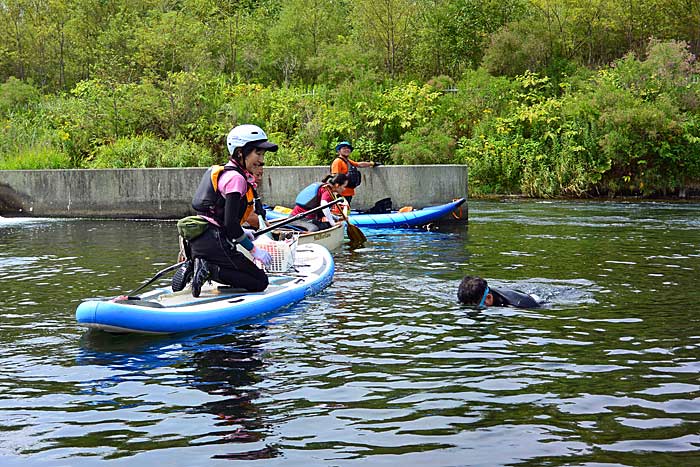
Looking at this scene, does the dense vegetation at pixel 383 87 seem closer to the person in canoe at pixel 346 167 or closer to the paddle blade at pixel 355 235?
the person in canoe at pixel 346 167

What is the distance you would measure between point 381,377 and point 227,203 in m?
2.48

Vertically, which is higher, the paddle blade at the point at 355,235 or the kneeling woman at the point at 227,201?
the kneeling woman at the point at 227,201

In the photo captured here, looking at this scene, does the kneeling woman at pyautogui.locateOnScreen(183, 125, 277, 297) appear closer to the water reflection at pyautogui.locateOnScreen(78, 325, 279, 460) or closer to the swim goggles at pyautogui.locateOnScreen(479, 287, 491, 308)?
the water reflection at pyautogui.locateOnScreen(78, 325, 279, 460)

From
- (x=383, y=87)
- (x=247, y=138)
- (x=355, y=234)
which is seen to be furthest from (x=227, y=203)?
(x=383, y=87)

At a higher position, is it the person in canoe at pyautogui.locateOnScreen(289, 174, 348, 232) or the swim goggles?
the person in canoe at pyautogui.locateOnScreen(289, 174, 348, 232)

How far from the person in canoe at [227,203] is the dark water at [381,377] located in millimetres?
672

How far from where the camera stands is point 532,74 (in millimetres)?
27812

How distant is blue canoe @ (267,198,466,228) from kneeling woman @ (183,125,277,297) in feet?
27.9

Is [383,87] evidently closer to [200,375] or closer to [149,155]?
[149,155]

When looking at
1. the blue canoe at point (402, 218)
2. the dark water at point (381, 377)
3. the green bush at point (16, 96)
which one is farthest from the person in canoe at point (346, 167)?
the green bush at point (16, 96)

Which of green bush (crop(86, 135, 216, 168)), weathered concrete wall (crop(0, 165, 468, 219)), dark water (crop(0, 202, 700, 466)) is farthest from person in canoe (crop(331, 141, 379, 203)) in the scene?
green bush (crop(86, 135, 216, 168))

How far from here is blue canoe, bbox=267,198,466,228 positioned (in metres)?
17.2

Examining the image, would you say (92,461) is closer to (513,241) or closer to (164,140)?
(513,241)

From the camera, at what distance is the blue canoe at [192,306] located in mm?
7422
